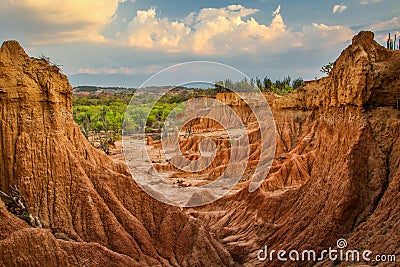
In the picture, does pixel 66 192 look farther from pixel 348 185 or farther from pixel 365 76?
pixel 365 76

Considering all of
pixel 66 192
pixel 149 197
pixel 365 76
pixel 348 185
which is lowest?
pixel 149 197

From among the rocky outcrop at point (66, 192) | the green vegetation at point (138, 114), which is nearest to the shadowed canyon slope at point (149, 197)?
the rocky outcrop at point (66, 192)

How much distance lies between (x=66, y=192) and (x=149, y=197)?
11.1 ft

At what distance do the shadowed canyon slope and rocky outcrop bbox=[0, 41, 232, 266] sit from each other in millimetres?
36

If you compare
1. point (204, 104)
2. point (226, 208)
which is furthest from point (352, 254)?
point (204, 104)

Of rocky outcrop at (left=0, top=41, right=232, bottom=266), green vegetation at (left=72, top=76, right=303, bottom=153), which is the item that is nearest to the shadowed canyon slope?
rocky outcrop at (left=0, top=41, right=232, bottom=266)

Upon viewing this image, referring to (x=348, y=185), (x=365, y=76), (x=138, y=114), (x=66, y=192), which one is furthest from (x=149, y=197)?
(x=138, y=114)

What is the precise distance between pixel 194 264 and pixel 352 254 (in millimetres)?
5672

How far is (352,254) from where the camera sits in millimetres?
13016

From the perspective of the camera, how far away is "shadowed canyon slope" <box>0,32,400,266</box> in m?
12.7

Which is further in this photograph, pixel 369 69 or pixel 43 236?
A: pixel 369 69

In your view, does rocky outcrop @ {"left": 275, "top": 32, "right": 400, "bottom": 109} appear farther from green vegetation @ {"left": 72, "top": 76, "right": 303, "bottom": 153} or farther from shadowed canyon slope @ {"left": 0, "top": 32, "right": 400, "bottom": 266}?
green vegetation @ {"left": 72, "top": 76, "right": 303, "bottom": 153}

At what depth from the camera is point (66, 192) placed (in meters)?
13.6

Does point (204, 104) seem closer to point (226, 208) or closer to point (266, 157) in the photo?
point (266, 157)
